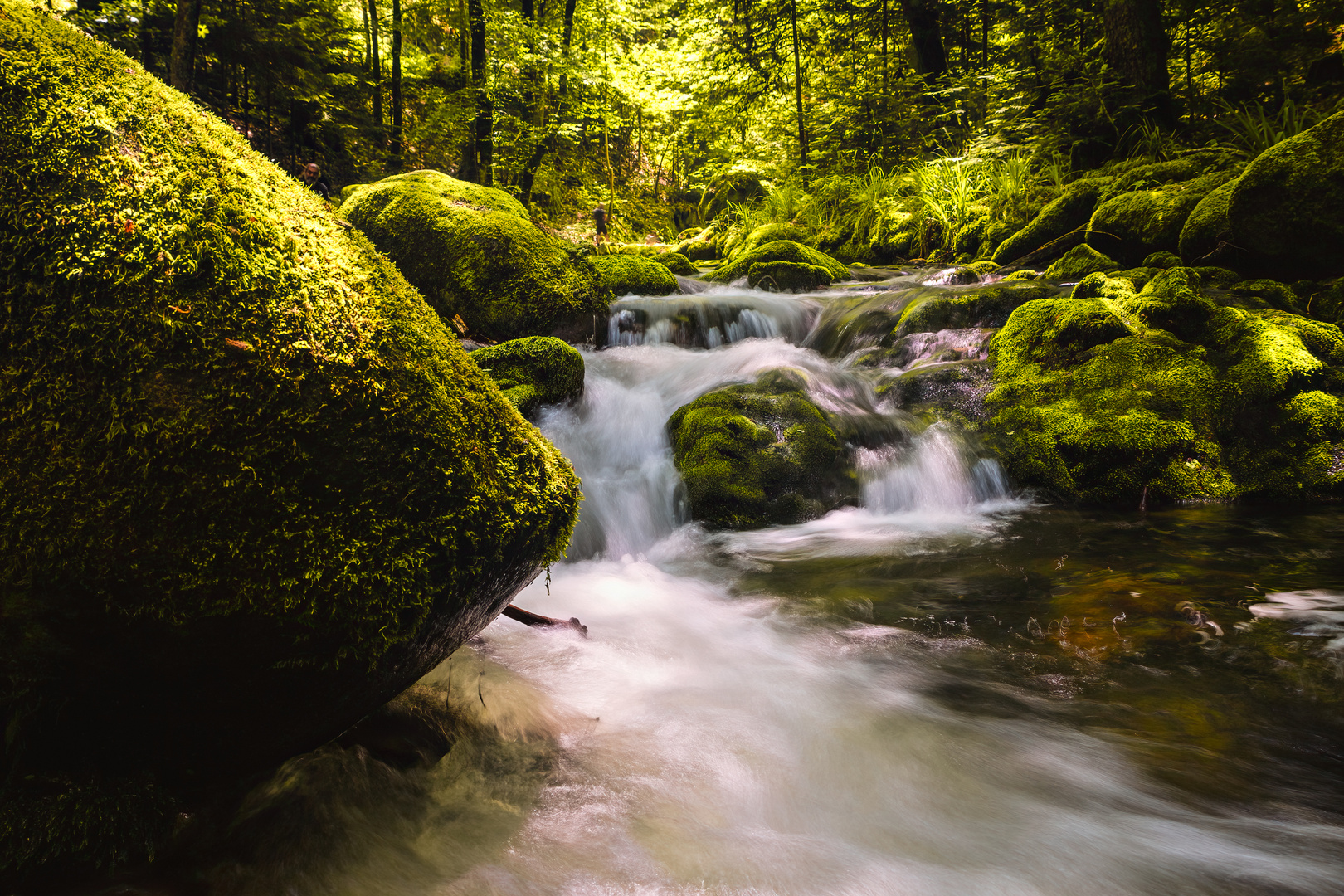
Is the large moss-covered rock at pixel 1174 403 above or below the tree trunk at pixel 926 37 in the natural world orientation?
below

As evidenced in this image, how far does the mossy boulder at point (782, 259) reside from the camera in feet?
36.8

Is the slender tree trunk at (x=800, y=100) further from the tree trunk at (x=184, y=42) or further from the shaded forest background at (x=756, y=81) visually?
the tree trunk at (x=184, y=42)

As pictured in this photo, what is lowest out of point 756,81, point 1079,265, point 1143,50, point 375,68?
point 1079,265

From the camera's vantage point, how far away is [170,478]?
1.36 meters

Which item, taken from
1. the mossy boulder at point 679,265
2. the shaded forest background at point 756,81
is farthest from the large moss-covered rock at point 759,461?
the mossy boulder at point 679,265

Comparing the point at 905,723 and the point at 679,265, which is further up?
the point at 679,265

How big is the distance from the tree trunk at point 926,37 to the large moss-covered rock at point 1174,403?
10.8 meters

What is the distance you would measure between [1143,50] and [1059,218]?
→ 3.09m

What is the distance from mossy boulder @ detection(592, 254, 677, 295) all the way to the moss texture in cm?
316

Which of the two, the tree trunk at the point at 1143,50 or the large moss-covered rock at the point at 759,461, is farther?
the tree trunk at the point at 1143,50

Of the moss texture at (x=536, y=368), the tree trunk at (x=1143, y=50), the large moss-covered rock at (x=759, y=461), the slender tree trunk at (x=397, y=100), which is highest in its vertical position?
the slender tree trunk at (x=397, y=100)

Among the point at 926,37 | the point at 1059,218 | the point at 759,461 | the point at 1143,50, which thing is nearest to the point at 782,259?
the point at 1059,218

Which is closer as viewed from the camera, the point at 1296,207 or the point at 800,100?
the point at 1296,207

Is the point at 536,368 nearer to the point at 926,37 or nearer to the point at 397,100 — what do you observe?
the point at 397,100
